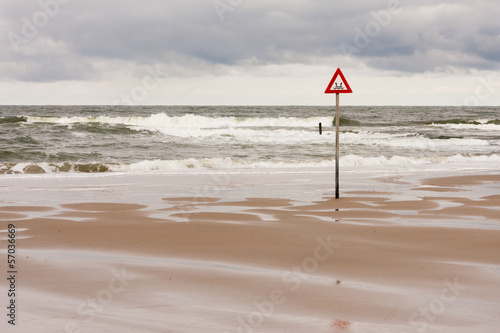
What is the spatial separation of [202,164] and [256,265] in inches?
612

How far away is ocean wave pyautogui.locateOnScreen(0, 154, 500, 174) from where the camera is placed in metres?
21.4

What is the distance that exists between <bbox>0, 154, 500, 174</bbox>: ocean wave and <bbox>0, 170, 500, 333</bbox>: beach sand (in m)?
8.39

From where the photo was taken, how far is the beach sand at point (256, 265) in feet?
17.5

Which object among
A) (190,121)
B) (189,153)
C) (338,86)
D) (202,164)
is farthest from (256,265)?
(190,121)

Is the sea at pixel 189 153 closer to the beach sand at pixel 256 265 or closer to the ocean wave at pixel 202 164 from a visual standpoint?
the ocean wave at pixel 202 164

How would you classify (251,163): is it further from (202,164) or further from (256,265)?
(256,265)

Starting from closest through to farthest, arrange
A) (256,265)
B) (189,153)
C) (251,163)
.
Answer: (256,265) → (251,163) → (189,153)

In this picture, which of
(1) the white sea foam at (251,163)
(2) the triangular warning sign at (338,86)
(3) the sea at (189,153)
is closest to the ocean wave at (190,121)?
(3) the sea at (189,153)

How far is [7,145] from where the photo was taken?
97.6 ft

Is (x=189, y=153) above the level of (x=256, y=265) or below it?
→ above

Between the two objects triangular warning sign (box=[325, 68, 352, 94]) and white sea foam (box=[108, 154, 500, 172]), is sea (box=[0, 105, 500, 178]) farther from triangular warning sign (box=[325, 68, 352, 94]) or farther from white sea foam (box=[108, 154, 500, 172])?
triangular warning sign (box=[325, 68, 352, 94])

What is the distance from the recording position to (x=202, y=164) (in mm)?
22844

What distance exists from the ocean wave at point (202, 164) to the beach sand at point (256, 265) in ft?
27.5

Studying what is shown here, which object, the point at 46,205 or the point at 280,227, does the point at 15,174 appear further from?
the point at 280,227
